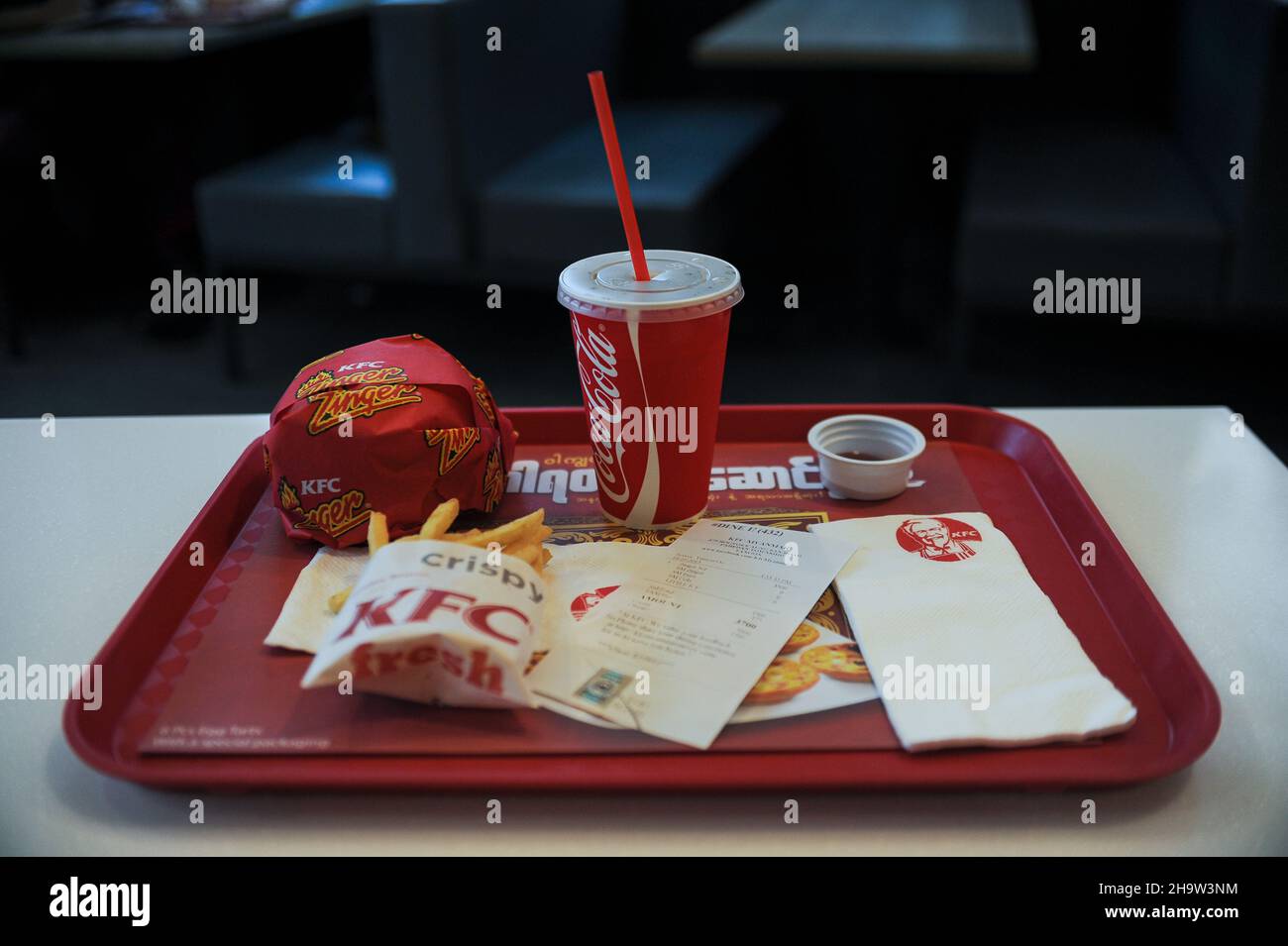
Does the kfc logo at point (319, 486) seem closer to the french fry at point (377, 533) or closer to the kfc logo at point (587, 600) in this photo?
the french fry at point (377, 533)

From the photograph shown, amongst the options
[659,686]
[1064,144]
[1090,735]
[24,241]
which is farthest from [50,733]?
[24,241]

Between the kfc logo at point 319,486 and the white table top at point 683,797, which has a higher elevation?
the kfc logo at point 319,486

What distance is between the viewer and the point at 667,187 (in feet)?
8.20

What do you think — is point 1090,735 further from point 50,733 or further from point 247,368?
point 247,368

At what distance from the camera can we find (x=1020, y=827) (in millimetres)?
665

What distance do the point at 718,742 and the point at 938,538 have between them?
32cm

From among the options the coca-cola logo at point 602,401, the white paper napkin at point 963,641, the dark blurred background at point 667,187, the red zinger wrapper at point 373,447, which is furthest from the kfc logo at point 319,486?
the dark blurred background at point 667,187

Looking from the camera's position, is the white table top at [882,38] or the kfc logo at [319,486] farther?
the white table top at [882,38]

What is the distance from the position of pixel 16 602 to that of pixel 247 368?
6.74 feet

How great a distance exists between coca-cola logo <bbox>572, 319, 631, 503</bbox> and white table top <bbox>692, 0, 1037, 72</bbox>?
5.20 ft

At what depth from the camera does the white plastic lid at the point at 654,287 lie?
2.87ft

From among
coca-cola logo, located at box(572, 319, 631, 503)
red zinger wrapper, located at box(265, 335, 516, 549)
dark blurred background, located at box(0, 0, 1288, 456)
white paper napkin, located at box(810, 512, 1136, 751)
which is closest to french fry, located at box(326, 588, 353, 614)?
red zinger wrapper, located at box(265, 335, 516, 549)

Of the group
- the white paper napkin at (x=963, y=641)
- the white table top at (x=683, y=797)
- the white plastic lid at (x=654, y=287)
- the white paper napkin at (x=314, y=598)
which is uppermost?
the white plastic lid at (x=654, y=287)

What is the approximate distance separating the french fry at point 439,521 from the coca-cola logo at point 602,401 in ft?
0.47
